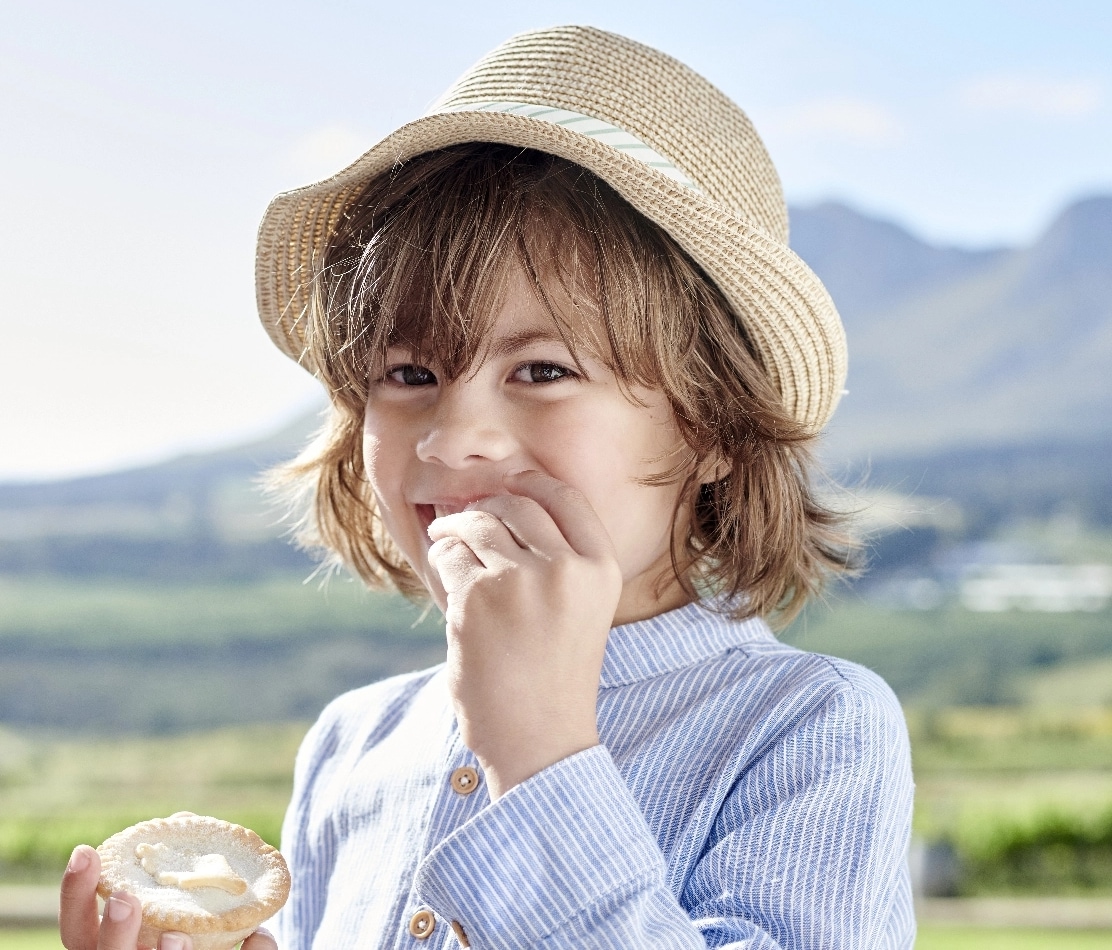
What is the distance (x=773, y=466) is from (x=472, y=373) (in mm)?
437

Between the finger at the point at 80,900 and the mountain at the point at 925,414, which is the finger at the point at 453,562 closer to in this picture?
the finger at the point at 80,900

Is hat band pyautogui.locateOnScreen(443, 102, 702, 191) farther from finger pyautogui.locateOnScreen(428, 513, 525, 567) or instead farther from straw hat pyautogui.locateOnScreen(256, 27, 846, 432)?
finger pyautogui.locateOnScreen(428, 513, 525, 567)

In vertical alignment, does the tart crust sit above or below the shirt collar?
below

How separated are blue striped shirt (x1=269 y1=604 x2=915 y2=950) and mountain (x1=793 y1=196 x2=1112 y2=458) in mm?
11486

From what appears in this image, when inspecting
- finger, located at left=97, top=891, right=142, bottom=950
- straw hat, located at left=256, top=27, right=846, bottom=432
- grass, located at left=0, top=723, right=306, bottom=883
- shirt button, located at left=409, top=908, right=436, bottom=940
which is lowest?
grass, located at left=0, top=723, right=306, bottom=883

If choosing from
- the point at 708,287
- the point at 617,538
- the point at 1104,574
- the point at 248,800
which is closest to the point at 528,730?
the point at 617,538

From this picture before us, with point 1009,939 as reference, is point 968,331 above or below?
above

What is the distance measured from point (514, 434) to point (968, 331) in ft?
43.6

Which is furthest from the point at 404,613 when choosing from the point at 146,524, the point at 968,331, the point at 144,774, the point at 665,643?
the point at 665,643

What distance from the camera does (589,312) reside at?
44.5 inches

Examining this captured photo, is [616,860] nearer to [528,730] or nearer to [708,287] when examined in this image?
[528,730]

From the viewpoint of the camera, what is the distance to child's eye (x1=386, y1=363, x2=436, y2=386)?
46.0 inches

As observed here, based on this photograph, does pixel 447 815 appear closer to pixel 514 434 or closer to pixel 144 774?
pixel 514 434

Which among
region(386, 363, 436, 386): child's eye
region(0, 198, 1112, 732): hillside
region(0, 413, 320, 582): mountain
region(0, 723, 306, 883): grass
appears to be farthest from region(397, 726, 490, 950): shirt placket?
region(0, 413, 320, 582): mountain
